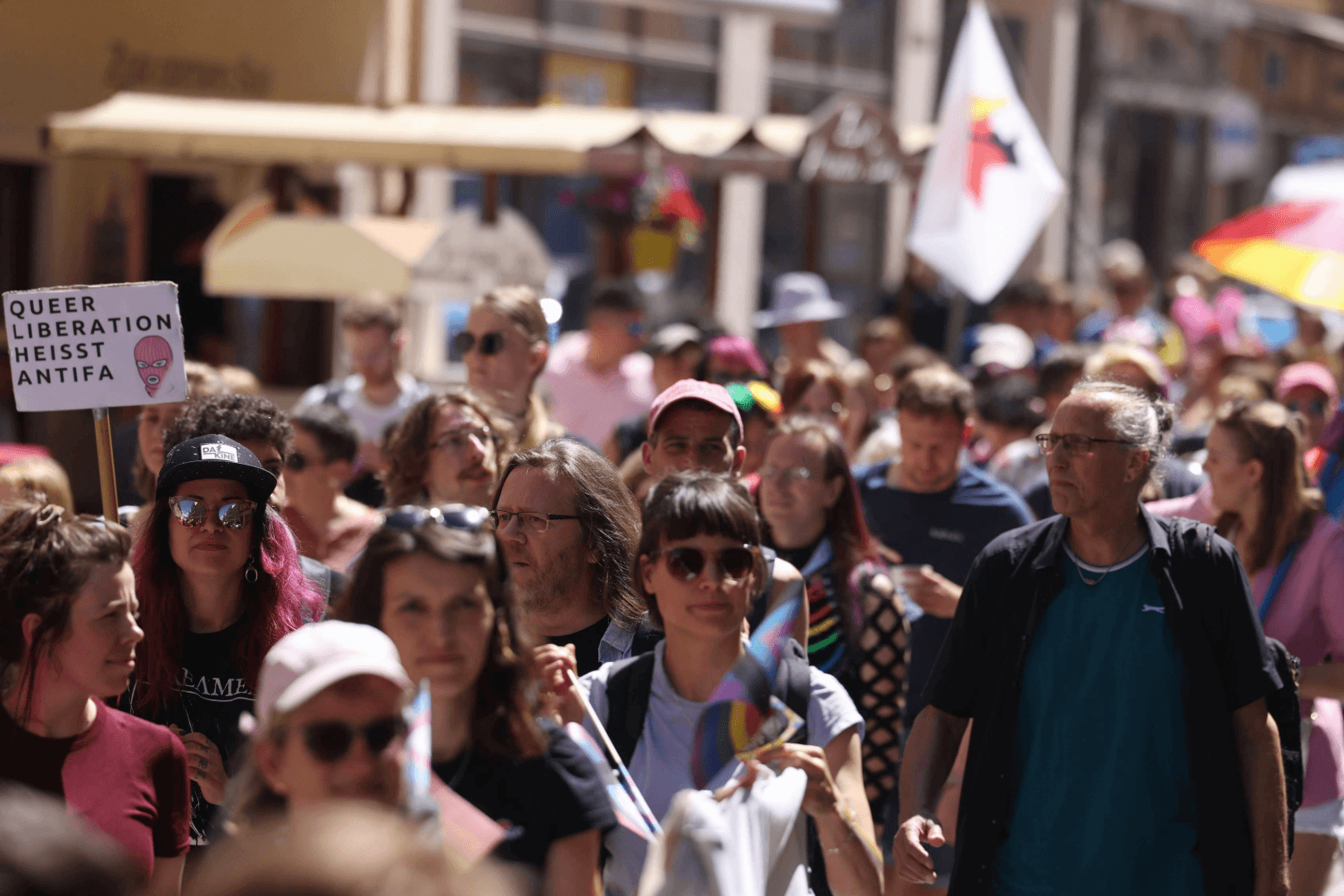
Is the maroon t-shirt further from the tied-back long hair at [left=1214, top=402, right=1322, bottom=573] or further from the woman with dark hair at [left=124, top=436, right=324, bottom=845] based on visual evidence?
the tied-back long hair at [left=1214, top=402, right=1322, bottom=573]

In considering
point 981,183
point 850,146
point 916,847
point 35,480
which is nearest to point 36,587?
point 916,847

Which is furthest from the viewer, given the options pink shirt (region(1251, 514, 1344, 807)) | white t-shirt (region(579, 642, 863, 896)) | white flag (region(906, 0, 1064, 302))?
white flag (region(906, 0, 1064, 302))

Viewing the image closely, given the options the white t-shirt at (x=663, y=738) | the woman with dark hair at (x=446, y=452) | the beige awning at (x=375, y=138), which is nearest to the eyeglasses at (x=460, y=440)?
the woman with dark hair at (x=446, y=452)

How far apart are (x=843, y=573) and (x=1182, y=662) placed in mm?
1626

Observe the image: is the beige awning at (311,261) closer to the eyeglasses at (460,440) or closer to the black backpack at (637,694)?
the eyeglasses at (460,440)

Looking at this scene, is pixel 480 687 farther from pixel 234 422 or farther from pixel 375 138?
pixel 375 138

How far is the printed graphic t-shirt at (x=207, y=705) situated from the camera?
3.77 m

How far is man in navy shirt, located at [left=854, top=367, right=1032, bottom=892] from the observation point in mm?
5930

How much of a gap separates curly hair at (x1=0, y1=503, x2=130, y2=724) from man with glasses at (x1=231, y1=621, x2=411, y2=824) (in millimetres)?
928

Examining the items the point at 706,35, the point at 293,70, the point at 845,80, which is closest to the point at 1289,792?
the point at 293,70

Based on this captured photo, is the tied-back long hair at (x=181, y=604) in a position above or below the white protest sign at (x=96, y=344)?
below

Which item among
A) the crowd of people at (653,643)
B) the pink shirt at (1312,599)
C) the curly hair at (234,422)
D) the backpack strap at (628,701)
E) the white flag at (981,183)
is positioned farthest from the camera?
the white flag at (981,183)

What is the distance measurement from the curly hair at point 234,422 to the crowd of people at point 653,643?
0.01 meters

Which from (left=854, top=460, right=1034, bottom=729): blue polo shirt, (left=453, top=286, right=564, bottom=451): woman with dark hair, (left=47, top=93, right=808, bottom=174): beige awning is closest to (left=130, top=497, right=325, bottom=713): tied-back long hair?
(left=453, top=286, right=564, bottom=451): woman with dark hair
